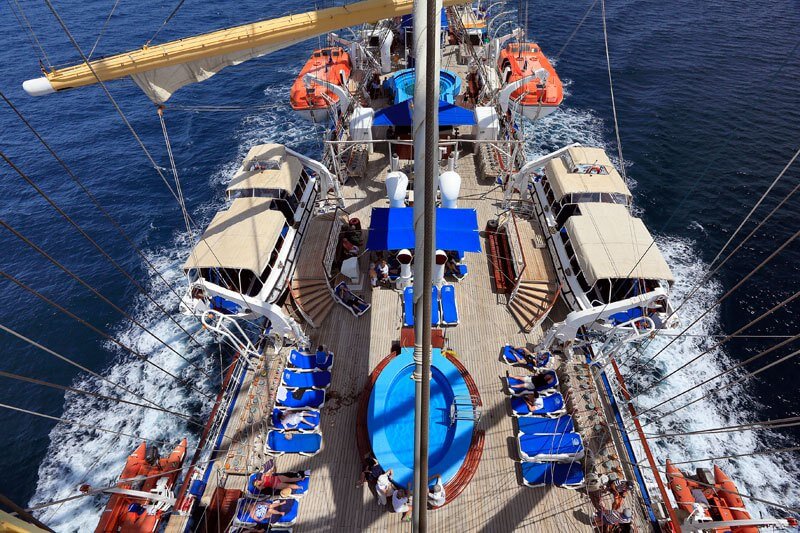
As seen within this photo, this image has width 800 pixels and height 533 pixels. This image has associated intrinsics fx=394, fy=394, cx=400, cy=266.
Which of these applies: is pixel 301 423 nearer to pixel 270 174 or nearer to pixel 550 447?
pixel 550 447

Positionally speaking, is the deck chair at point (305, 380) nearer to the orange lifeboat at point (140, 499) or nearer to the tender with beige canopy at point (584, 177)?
the orange lifeboat at point (140, 499)

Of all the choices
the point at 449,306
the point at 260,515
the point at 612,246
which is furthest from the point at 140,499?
the point at 612,246

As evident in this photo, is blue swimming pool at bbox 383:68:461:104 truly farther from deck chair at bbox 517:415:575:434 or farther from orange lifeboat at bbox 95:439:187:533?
orange lifeboat at bbox 95:439:187:533

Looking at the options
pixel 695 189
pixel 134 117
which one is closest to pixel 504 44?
pixel 695 189

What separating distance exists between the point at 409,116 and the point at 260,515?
23.4m

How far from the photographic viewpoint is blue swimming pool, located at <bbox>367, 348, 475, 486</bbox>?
50.8 ft

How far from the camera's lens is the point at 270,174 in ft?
74.4

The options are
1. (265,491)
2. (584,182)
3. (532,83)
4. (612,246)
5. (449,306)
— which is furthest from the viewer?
(532,83)

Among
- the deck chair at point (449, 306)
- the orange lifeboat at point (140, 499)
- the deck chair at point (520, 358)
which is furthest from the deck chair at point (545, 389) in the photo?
the orange lifeboat at point (140, 499)

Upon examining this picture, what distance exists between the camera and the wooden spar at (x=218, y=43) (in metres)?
16.3

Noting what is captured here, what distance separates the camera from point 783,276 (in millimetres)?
30125

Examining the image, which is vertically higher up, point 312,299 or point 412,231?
point 412,231

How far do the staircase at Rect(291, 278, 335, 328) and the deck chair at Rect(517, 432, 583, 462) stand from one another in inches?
444

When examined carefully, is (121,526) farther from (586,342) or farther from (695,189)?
(695,189)
